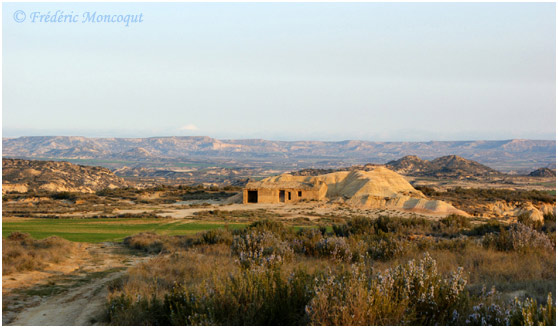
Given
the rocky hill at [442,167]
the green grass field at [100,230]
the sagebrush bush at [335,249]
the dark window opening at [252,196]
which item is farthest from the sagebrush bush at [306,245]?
the rocky hill at [442,167]

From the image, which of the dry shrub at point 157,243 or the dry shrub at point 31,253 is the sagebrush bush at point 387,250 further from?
the dry shrub at point 31,253

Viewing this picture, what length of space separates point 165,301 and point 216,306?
3.97 ft

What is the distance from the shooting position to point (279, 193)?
4241 centimetres

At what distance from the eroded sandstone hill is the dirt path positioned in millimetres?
30127

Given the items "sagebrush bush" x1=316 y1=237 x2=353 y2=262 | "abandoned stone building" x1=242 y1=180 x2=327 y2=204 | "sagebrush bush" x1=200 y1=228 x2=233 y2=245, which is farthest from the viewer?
"abandoned stone building" x1=242 y1=180 x2=327 y2=204

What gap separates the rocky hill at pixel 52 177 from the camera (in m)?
65.1

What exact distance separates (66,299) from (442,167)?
12668 cm

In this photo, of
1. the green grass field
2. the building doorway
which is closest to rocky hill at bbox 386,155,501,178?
the building doorway

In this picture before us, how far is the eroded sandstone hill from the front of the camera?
37.8 meters

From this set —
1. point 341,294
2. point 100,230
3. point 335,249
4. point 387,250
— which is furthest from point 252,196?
point 341,294

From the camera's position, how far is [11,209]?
33625 millimetres

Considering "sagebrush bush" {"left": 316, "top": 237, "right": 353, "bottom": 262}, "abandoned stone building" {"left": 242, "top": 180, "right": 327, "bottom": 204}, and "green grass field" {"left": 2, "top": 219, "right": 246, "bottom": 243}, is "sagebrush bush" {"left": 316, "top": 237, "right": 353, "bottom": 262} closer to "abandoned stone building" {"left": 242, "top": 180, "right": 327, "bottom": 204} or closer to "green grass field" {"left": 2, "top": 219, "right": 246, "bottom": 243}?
"green grass field" {"left": 2, "top": 219, "right": 246, "bottom": 243}

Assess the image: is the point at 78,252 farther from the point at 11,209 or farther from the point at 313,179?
the point at 313,179

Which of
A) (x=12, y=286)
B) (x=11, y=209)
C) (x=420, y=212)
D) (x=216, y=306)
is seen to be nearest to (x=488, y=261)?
(x=216, y=306)
